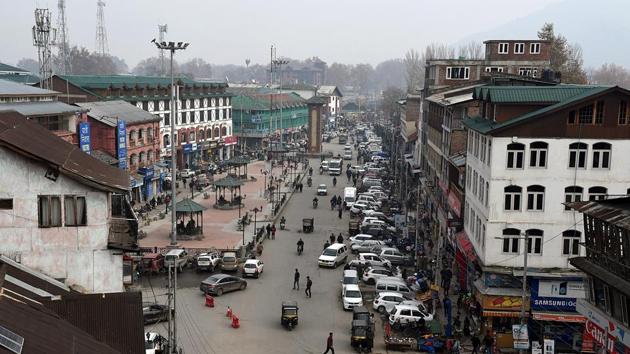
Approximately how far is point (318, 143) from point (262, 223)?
192 ft

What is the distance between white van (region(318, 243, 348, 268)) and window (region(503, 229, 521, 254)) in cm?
1487

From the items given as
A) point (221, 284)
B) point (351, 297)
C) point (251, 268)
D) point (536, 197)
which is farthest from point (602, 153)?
point (251, 268)

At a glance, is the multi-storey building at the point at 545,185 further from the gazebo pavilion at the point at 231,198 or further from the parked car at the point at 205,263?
the gazebo pavilion at the point at 231,198

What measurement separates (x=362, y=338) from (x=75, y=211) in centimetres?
1407

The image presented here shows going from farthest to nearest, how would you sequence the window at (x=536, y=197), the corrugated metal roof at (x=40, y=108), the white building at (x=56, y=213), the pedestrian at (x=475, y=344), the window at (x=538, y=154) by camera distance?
the corrugated metal roof at (x=40, y=108)
the window at (x=536, y=197)
the window at (x=538, y=154)
the pedestrian at (x=475, y=344)
the white building at (x=56, y=213)

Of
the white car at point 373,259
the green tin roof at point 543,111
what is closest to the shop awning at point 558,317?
the green tin roof at point 543,111

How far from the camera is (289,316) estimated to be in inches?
1320

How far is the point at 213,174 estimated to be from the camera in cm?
8738

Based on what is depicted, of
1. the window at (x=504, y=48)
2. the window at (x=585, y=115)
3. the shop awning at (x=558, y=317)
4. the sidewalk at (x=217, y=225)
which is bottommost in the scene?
the sidewalk at (x=217, y=225)

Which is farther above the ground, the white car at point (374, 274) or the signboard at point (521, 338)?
the signboard at point (521, 338)

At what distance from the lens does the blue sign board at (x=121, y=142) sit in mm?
60188

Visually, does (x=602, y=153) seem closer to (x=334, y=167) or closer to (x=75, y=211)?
(x=75, y=211)

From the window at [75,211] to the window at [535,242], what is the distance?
2035 cm

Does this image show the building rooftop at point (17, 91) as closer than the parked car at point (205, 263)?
No
